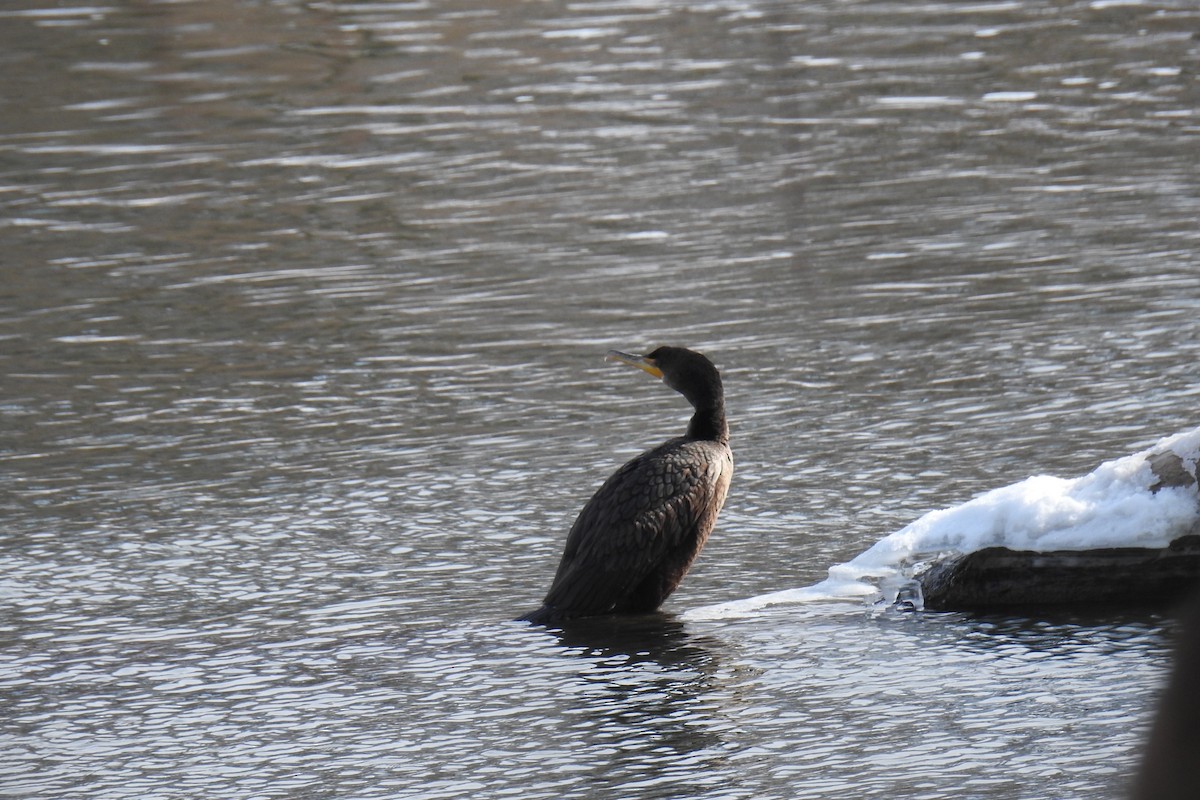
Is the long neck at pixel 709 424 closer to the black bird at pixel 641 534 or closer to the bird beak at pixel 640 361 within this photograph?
the black bird at pixel 641 534

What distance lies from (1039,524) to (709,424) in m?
1.22

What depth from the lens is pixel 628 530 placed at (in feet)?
20.6

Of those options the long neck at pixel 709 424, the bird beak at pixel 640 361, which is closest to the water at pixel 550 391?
the long neck at pixel 709 424

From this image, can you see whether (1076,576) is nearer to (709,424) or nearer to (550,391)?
(709,424)

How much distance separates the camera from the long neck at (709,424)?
266 inches

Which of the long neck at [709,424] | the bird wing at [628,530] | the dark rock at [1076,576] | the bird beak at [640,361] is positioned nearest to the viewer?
the dark rock at [1076,576]

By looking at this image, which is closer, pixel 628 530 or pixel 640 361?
pixel 628 530

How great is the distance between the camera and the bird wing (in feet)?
20.5

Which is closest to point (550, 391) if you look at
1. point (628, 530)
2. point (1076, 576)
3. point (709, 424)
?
point (709, 424)

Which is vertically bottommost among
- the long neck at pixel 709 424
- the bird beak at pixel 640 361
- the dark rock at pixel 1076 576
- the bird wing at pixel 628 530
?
the dark rock at pixel 1076 576

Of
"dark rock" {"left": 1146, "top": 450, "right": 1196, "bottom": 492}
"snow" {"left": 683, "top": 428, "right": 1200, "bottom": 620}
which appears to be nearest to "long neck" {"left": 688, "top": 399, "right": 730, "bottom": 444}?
"snow" {"left": 683, "top": 428, "right": 1200, "bottom": 620}

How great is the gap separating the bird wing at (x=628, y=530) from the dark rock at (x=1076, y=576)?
862 millimetres

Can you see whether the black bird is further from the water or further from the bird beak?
the bird beak

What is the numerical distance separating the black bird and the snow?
20 centimetres
